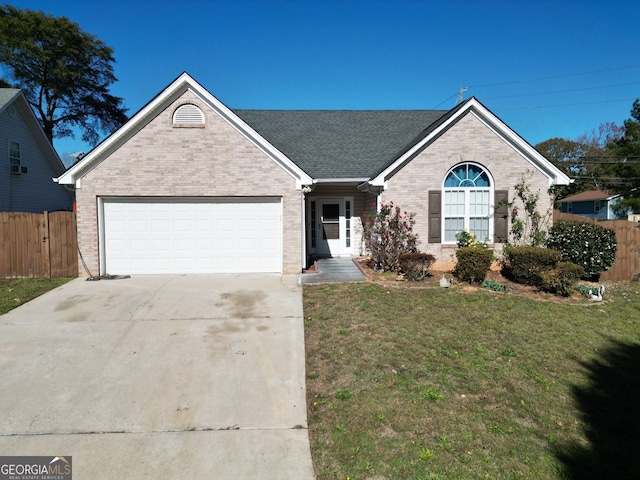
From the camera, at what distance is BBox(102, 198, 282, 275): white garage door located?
455 inches

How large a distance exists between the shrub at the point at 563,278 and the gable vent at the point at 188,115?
33.0 ft

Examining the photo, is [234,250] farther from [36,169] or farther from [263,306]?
[36,169]

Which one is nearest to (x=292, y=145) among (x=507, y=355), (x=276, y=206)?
(x=276, y=206)

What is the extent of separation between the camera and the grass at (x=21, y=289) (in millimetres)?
9023

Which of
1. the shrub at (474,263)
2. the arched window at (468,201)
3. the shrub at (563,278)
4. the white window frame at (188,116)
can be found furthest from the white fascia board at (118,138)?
the shrub at (563,278)

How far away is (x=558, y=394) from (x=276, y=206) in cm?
852

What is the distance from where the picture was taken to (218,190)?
452 inches

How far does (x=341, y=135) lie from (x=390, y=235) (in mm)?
6030

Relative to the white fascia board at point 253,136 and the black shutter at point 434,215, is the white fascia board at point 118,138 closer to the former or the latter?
the white fascia board at point 253,136

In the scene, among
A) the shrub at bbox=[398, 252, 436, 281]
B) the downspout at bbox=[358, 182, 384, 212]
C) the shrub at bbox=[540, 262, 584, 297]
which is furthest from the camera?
the downspout at bbox=[358, 182, 384, 212]

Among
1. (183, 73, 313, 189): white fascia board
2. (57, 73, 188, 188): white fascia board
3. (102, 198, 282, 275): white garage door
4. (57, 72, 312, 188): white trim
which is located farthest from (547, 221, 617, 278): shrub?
(57, 73, 188, 188): white fascia board

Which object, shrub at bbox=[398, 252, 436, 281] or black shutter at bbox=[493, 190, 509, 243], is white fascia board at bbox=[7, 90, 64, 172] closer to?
shrub at bbox=[398, 252, 436, 281]

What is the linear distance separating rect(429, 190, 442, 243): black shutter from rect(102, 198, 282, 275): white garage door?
462 centimetres

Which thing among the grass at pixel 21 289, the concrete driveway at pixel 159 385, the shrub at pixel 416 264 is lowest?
the concrete driveway at pixel 159 385
